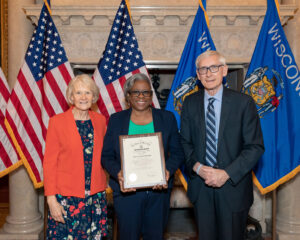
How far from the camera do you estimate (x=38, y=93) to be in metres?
3.02

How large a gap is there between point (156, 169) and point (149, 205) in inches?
13.1

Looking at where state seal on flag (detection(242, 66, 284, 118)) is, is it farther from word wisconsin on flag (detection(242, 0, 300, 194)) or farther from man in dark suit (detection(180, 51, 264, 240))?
man in dark suit (detection(180, 51, 264, 240))

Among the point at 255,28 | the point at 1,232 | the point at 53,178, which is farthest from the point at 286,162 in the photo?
the point at 1,232

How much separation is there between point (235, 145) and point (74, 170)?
3.86 feet

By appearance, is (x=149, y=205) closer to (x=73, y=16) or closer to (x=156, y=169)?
(x=156, y=169)

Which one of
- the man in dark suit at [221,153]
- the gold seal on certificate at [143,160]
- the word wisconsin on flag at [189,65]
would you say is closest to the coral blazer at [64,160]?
the gold seal on certificate at [143,160]

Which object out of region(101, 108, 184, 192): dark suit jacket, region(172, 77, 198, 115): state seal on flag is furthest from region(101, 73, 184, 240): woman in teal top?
region(172, 77, 198, 115): state seal on flag

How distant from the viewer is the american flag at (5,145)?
3.08m

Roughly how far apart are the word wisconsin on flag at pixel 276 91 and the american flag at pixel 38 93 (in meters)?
1.91

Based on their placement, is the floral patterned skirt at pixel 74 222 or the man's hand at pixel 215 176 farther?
the floral patterned skirt at pixel 74 222

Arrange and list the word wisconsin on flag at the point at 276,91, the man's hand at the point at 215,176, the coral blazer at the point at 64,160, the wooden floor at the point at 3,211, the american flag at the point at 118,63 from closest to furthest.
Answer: the man's hand at the point at 215,176
the coral blazer at the point at 64,160
the word wisconsin on flag at the point at 276,91
the american flag at the point at 118,63
the wooden floor at the point at 3,211

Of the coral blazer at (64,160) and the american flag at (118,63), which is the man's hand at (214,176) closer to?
the coral blazer at (64,160)

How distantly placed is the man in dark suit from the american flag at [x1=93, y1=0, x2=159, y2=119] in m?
0.99

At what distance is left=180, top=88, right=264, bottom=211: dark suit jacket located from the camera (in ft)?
6.68
